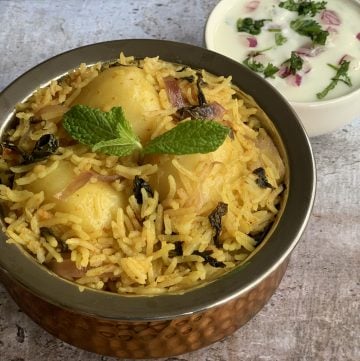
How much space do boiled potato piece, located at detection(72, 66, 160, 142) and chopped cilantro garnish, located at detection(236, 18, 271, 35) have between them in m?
0.84

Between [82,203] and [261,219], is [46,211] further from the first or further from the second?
[261,219]

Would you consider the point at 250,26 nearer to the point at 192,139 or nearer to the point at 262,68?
the point at 262,68

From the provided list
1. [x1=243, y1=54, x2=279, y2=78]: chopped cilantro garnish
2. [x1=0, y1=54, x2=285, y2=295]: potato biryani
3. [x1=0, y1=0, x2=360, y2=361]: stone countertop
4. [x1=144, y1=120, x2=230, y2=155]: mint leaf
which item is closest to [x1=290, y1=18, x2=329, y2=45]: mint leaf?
[x1=243, y1=54, x2=279, y2=78]: chopped cilantro garnish

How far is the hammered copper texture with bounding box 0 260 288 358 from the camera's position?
1547 mm

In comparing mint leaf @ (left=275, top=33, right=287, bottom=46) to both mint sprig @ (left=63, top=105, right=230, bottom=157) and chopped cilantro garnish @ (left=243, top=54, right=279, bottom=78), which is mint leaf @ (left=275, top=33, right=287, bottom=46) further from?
mint sprig @ (left=63, top=105, right=230, bottom=157)

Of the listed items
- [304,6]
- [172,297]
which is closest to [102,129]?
[172,297]

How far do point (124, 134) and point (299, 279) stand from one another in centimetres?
76

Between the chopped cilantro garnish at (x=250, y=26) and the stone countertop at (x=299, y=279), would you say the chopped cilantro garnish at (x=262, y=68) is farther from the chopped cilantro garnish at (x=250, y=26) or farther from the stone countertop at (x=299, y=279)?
the stone countertop at (x=299, y=279)

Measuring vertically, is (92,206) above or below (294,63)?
above

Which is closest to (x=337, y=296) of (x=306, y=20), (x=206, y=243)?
(x=206, y=243)

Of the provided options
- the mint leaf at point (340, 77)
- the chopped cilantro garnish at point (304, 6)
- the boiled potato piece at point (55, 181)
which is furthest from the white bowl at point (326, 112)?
the boiled potato piece at point (55, 181)

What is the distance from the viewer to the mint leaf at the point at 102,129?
159 cm

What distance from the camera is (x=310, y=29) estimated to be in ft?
7.98

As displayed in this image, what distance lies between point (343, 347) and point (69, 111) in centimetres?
98
